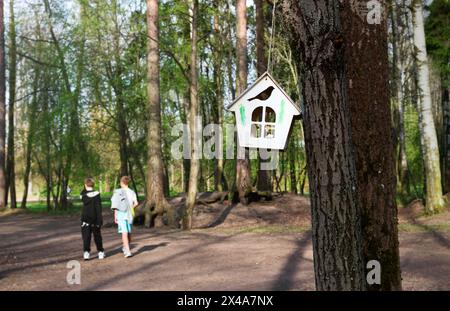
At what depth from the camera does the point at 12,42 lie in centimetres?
3225

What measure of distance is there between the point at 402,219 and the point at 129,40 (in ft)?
64.4

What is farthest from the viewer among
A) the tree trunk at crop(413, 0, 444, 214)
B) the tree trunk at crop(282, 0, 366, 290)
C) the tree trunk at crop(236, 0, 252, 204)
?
the tree trunk at crop(236, 0, 252, 204)

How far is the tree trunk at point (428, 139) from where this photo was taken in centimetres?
1770

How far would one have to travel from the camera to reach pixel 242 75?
2120cm

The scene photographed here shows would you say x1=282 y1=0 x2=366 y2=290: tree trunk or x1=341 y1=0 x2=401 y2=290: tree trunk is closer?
x1=282 y1=0 x2=366 y2=290: tree trunk

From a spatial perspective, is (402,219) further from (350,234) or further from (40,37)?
(40,37)

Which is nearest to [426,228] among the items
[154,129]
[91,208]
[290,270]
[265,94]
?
[290,270]

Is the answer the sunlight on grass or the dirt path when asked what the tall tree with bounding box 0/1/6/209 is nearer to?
the dirt path

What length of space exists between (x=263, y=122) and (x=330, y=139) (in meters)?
2.21

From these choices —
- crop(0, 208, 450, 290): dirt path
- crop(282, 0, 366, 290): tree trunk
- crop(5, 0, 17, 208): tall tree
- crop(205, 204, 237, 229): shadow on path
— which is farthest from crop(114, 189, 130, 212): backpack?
crop(5, 0, 17, 208): tall tree

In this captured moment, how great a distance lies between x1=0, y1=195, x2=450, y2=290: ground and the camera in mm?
8414

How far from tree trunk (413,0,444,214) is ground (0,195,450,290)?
69 cm

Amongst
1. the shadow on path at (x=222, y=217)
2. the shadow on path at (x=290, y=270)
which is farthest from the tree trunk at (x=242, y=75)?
the shadow on path at (x=290, y=270)
